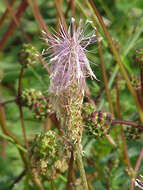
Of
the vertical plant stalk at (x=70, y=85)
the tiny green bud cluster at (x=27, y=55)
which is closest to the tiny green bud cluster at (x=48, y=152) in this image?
the vertical plant stalk at (x=70, y=85)

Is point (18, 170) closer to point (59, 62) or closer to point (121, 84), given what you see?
point (121, 84)

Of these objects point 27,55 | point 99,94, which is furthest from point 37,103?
point 99,94

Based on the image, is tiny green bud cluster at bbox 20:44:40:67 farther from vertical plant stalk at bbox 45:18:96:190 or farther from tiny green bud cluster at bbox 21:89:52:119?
vertical plant stalk at bbox 45:18:96:190

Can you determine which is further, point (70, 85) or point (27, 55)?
point (27, 55)

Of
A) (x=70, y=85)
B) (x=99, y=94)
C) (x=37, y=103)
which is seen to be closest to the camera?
(x=70, y=85)

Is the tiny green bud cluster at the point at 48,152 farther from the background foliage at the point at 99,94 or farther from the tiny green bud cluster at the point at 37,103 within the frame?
the tiny green bud cluster at the point at 37,103

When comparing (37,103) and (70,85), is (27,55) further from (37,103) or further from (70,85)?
(70,85)

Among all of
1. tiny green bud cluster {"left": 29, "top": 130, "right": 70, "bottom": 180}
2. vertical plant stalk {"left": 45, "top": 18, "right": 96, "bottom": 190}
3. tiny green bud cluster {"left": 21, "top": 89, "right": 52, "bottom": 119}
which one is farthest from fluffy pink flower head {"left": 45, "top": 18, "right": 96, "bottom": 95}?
tiny green bud cluster {"left": 21, "top": 89, "right": 52, "bottom": 119}
